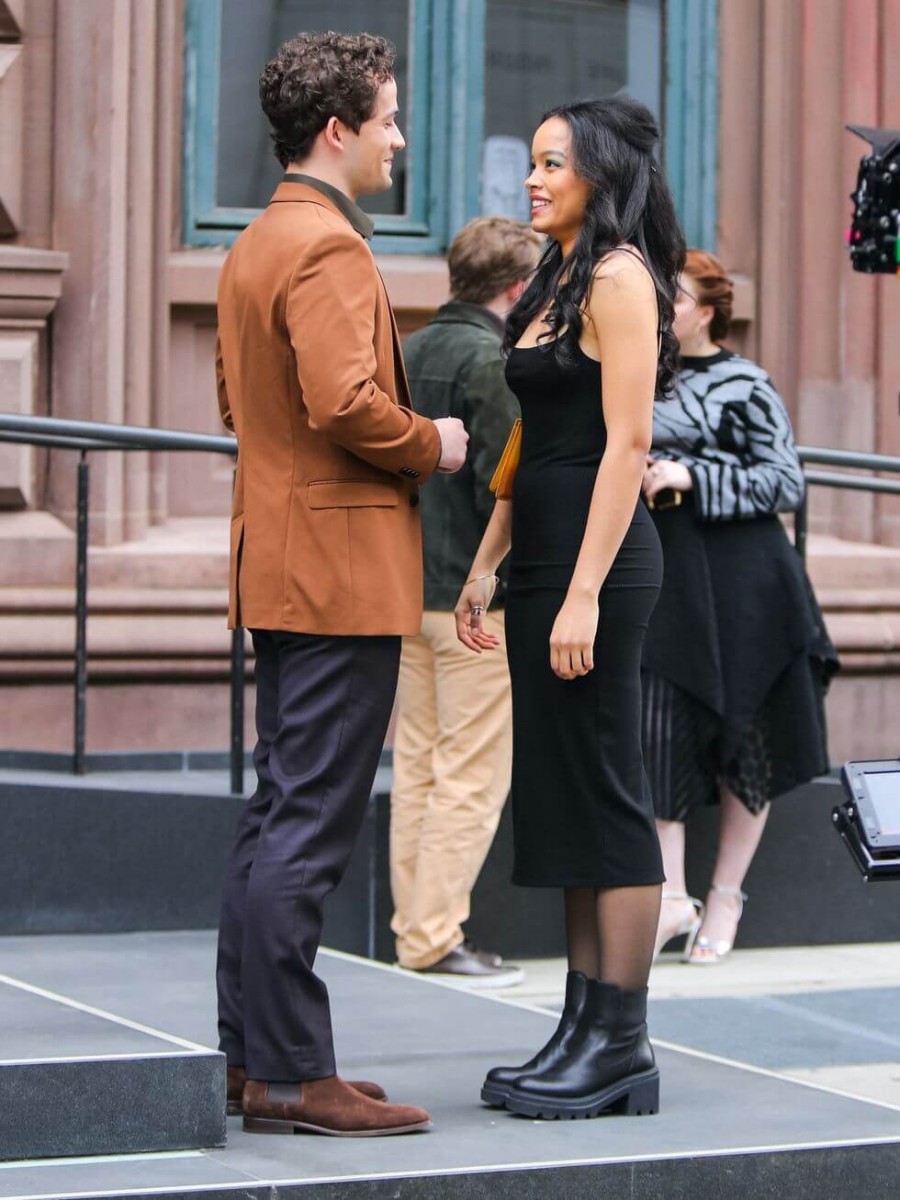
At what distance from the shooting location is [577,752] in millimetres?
4035

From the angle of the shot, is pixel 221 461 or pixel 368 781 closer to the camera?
pixel 368 781

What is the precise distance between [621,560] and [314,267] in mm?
745

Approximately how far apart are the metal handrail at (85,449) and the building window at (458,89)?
161 centimetres

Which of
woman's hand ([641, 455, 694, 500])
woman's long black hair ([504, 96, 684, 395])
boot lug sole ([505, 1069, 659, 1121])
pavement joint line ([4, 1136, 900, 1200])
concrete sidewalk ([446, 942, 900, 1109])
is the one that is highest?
woman's long black hair ([504, 96, 684, 395])

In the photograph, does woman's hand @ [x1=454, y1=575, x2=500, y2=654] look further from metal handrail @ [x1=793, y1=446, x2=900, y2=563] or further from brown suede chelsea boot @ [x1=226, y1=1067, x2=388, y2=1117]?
metal handrail @ [x1=793, y1=446, x2=900, y2=563]

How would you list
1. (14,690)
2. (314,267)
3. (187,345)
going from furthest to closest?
(187,345), (14,690), (314,267)

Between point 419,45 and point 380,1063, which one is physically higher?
point 419,45

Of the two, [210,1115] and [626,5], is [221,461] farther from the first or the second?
[210,1115]

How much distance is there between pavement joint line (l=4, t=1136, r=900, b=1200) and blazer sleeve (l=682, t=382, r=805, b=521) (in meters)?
2.37

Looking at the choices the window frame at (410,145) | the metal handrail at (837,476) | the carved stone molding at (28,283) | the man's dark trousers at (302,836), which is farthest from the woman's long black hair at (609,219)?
the window frame at (410,145)

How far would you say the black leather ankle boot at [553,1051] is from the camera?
13.3 ft

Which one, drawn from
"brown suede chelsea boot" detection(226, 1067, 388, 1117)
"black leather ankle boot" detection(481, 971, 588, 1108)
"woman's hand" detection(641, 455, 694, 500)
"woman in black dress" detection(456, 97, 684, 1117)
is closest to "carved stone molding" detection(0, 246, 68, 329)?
"woman's hand" detection(641, 455, 694, 500)

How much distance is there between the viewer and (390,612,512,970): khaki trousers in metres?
5.86

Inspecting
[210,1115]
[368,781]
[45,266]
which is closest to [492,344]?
[45,266]
